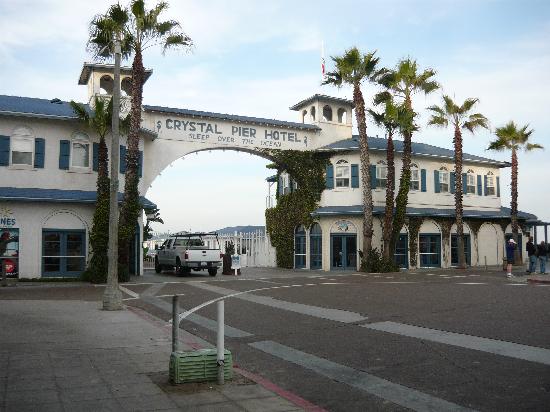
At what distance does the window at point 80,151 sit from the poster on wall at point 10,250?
163 inches

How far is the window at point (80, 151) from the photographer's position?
24875 millimetres

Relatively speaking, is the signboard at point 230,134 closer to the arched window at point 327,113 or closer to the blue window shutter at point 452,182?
the arched window at point 327,113

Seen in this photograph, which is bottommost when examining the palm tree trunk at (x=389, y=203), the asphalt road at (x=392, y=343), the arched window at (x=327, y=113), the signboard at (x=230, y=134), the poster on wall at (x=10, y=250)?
the asphalt road at (x=392, y=343)

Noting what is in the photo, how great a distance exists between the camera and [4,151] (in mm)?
23375

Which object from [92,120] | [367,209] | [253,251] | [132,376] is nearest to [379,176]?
[367,209]

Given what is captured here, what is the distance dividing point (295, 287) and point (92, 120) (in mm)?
11478

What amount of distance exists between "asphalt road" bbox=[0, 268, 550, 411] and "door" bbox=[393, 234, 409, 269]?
15693mm

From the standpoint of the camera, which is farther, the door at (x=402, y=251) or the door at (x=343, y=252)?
the door at (x=402, y=251)

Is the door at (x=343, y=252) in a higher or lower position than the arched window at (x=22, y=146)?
lower

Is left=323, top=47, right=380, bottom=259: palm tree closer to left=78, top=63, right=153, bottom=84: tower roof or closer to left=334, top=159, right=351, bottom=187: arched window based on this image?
left=334, top=159, right=351, bottom=187: arched window

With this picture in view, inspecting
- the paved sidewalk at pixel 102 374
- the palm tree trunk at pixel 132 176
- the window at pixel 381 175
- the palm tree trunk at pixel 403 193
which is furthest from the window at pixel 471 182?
the paved sidewalk at pixel 102 374

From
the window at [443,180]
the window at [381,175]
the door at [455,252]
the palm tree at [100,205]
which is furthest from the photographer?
the window at [443,180]

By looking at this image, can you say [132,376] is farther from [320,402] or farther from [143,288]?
[143,288]

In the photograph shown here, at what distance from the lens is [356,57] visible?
2923cm
